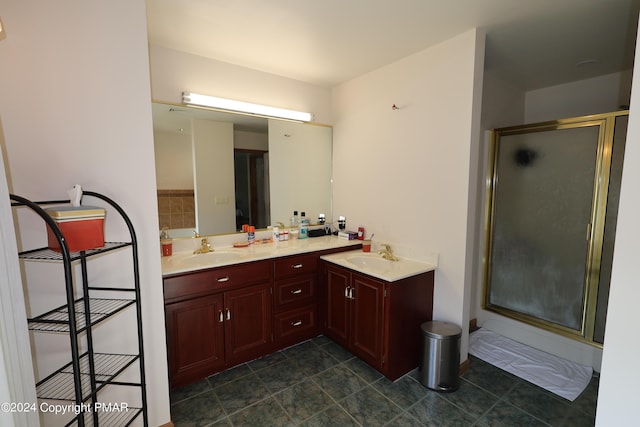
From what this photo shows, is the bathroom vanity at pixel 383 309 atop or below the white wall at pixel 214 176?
below

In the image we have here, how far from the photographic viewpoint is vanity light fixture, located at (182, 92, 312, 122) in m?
2.35

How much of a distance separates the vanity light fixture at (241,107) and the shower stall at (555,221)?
196 cm

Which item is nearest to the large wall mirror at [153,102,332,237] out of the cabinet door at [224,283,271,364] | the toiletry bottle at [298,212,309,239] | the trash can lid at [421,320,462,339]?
the toiletry bottle at [298,212,309,239]

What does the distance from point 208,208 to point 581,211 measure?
3.12 metres

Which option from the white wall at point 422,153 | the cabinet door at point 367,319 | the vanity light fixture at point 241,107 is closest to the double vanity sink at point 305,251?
the cabinet door at point 367,319

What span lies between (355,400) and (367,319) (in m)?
0.54

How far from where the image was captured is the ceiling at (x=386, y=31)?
172cm

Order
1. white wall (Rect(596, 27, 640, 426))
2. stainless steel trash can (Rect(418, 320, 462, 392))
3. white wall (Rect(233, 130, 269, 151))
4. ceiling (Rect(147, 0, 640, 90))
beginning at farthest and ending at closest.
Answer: white wall (Rect(233, 130, 269, 151)), stainless steel trash can (Rect(418, 320, 462, 392)), ceiling (Rect(147, 0, 640, 90)), white wall (Rect(596, 27, 640, 426))

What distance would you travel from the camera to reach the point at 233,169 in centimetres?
269

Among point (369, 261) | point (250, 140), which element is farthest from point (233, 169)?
point (369, 261)

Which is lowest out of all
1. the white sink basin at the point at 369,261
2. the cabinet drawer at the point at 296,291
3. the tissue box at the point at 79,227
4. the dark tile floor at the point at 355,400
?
the dark tile floor at the point at 355,400

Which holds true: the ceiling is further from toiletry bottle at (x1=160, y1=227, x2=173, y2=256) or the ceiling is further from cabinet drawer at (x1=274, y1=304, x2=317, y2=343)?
cabinet drawer at (x1=274, y1=304, x2=317, y2=343)

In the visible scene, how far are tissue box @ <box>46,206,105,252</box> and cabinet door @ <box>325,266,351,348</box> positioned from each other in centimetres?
168

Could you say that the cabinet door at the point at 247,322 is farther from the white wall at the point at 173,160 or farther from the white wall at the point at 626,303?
the white wall at the point at 626,303
